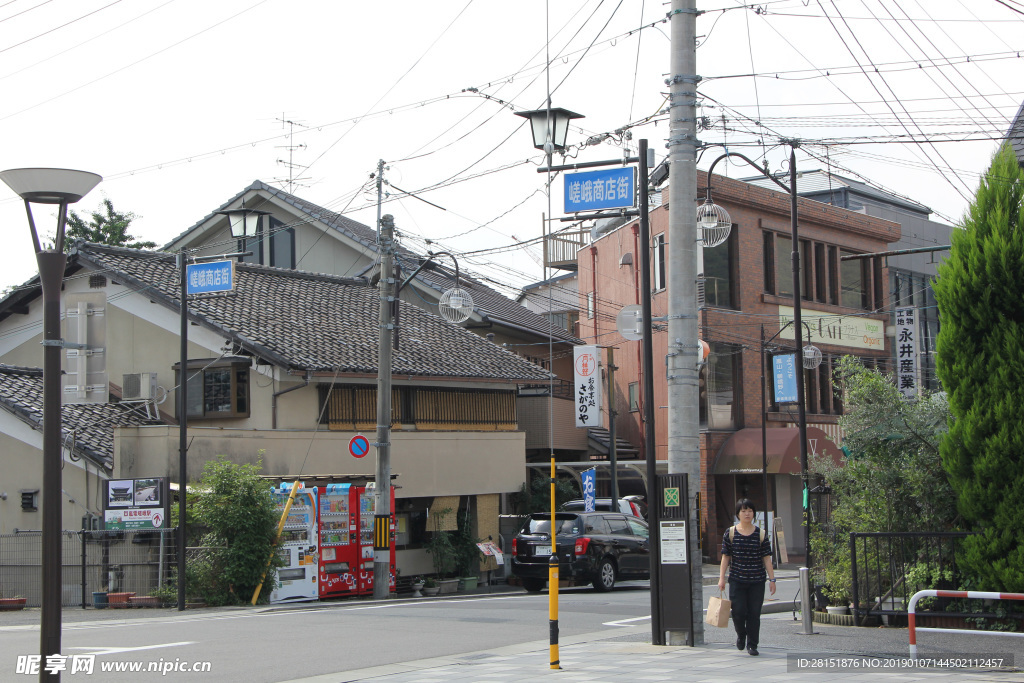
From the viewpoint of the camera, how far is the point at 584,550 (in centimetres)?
2291

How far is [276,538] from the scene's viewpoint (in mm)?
20703

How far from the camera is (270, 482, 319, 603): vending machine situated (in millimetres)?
21078

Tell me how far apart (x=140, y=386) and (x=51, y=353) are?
18.8 metres

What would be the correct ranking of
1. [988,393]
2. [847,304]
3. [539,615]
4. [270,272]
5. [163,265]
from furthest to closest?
[847,304] < [270,272] < [163,265] < [539,615] < [988,393]

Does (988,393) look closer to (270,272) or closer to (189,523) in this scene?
(189,523)

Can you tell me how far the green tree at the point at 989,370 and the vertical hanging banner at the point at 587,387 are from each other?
60.8 ft

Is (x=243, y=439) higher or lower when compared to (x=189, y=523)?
higher

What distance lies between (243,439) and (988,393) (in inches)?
663

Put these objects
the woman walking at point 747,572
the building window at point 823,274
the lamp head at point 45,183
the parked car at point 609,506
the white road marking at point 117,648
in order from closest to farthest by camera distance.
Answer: the lamp head at point 45,183, the woman walking at point 747,572, the white road marking at point 117,648, the parked car at point 609,506, the building window at point 823,274

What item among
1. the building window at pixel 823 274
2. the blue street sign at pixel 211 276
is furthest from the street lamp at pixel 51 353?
the building window at pixel 823 274

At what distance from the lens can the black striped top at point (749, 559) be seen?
11.0 metres

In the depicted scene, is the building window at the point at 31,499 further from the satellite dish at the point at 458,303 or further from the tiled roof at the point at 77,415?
the satellite dish at the point at 458,303

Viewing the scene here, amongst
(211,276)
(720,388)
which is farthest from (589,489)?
(211,276)

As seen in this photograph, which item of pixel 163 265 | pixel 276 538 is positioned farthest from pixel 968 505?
pixel 163 265
